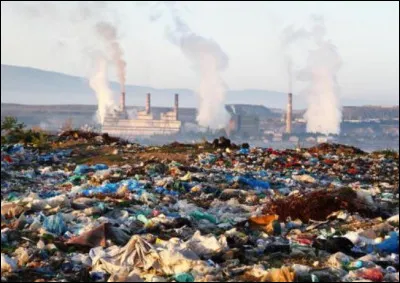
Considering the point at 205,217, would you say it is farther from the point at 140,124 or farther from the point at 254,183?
the point at 140,124

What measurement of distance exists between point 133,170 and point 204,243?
18.0 feet

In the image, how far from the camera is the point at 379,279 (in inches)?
160

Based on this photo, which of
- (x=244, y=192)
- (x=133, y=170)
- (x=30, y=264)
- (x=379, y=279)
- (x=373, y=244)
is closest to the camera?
(x=379, y=279)

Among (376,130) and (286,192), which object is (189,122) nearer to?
(376,130)

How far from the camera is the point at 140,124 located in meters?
88.9

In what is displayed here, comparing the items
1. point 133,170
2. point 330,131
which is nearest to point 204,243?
point 133,170

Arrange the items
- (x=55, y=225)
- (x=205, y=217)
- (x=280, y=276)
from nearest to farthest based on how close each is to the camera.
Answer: (x=280, y=276)
(x=55, y=225)
(x=205, y=217)

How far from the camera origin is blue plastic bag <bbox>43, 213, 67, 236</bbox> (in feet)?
18.0

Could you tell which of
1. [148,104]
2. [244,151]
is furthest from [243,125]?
[244,151]

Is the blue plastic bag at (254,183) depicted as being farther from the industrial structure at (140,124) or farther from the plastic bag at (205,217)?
the industrial structure at (140,124)

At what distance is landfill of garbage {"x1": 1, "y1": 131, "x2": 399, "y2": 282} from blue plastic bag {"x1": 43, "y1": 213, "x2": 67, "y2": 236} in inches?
0.4

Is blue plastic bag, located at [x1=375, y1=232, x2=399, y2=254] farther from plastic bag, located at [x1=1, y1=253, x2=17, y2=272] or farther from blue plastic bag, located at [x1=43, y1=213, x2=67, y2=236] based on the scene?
plastic bag, located at [x1=1, y1=253, x2=17, y2=272]

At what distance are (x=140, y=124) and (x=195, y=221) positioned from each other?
83217 millimetres

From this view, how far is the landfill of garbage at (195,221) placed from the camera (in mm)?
4230
